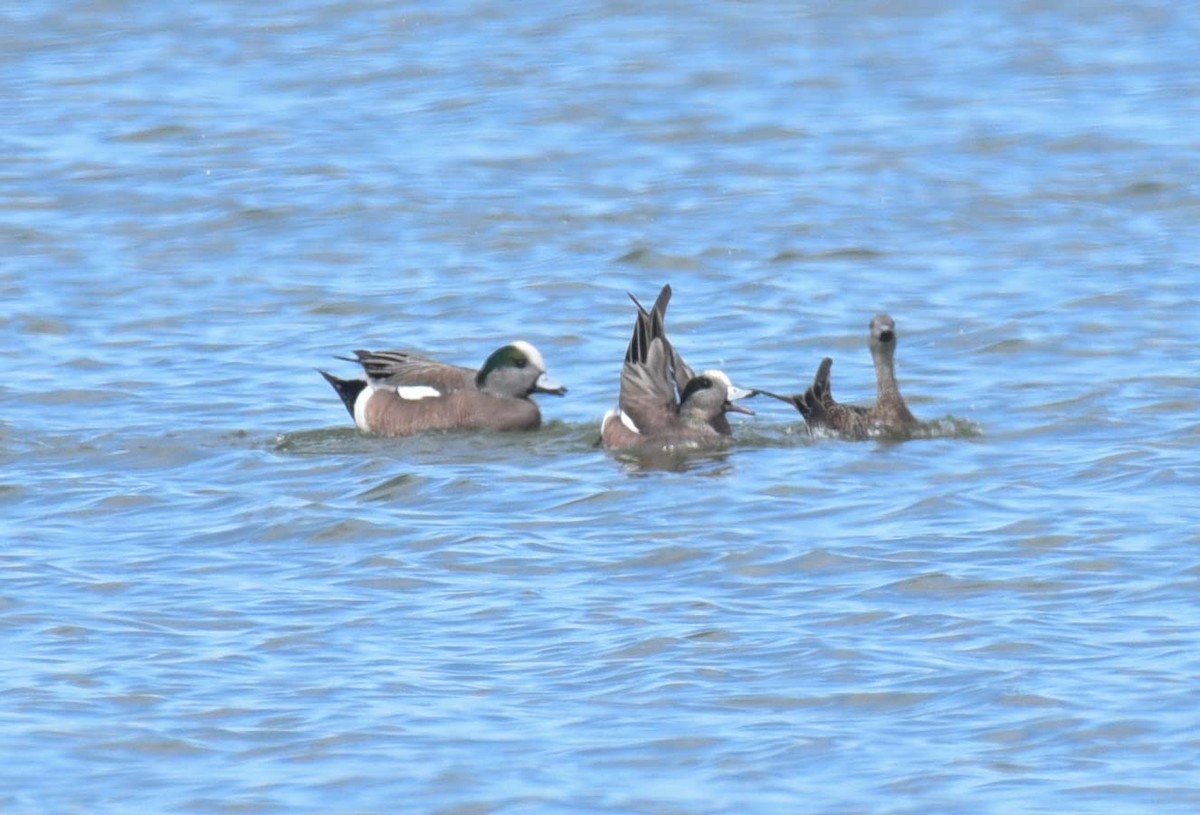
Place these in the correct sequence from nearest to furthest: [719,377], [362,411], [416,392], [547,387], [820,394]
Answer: [820,394], [719,377], [362,411], [416,392], [547,387]

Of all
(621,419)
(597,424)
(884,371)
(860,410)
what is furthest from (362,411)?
(884,371)

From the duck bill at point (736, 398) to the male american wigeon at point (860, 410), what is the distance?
4.5 inches

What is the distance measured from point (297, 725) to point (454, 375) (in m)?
5.84

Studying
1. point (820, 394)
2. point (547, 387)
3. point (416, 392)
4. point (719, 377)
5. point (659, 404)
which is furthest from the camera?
point (547, 387)

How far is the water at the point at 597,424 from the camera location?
7617mm

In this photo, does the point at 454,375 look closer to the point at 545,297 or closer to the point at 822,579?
the point at 545,297

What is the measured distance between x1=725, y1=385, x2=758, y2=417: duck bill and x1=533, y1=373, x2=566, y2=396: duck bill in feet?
3.73

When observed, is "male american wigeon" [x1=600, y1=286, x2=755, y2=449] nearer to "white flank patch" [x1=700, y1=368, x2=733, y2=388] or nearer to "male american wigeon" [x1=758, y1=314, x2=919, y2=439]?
"white flank patch" [x1=700, y1=368, x2=733, y2=388]

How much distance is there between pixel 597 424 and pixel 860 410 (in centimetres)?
162

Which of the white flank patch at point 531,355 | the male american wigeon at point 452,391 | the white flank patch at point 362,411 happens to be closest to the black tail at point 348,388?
the male american wigeon at point 452,391

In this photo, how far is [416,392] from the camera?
1339 cm

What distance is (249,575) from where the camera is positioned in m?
9.73

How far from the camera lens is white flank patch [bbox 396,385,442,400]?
43.8 ft

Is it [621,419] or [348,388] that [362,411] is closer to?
[348,388]
